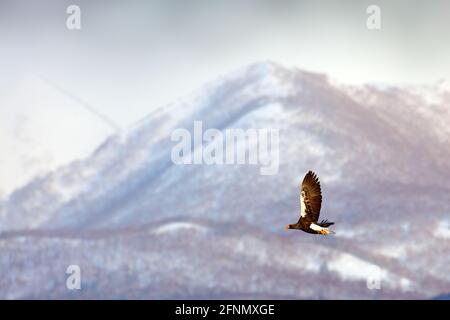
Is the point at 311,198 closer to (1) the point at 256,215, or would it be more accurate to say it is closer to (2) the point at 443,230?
(2) the point at 443,230

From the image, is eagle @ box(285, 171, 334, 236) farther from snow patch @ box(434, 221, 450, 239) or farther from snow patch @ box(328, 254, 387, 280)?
snow patch @ box(434, 221, 450, 239)

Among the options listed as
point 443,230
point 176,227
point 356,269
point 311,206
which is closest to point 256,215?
point 176,227

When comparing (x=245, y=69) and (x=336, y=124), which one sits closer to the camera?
(x=336, y=124)

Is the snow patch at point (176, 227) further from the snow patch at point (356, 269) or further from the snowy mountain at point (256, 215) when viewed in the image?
the snow patch at point (356, 269)

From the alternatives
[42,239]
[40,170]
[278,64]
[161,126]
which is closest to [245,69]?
[278,64]

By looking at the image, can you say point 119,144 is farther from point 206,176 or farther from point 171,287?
point 171,287

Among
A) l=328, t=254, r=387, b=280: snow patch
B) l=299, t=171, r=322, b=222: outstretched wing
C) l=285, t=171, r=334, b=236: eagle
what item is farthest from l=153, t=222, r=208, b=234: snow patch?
l=299, t=171, r=322, b=222: outstretched wing
